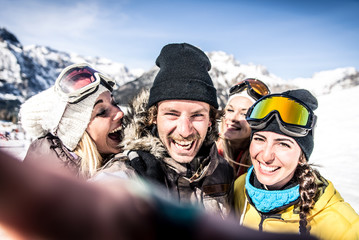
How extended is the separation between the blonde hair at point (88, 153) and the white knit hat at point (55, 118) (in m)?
0.07

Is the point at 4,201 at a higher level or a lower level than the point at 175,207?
higher

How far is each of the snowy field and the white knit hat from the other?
0.28 metres

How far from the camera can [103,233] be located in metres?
0.49

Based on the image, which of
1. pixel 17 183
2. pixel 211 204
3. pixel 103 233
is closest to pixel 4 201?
pixel 17 183

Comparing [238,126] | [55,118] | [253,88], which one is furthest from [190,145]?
[253,88]

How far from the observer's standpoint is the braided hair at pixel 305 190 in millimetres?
2066

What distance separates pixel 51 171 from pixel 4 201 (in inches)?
3.1

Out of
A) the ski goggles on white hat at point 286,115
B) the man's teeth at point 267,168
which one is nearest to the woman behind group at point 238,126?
the ski goggles on white hat at point 286,115

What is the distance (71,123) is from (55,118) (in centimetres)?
19

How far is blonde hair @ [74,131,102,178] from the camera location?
8.68ft

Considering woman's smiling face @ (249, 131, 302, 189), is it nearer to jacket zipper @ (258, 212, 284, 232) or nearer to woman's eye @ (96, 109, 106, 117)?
jacket zipper @ (258, 212, 284, 232)

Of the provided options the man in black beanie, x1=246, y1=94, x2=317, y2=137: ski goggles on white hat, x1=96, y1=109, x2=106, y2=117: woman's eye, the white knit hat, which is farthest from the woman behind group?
the white knit hat

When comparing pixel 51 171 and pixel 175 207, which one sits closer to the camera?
pixel 51 171

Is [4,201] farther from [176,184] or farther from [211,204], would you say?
[211,204]
